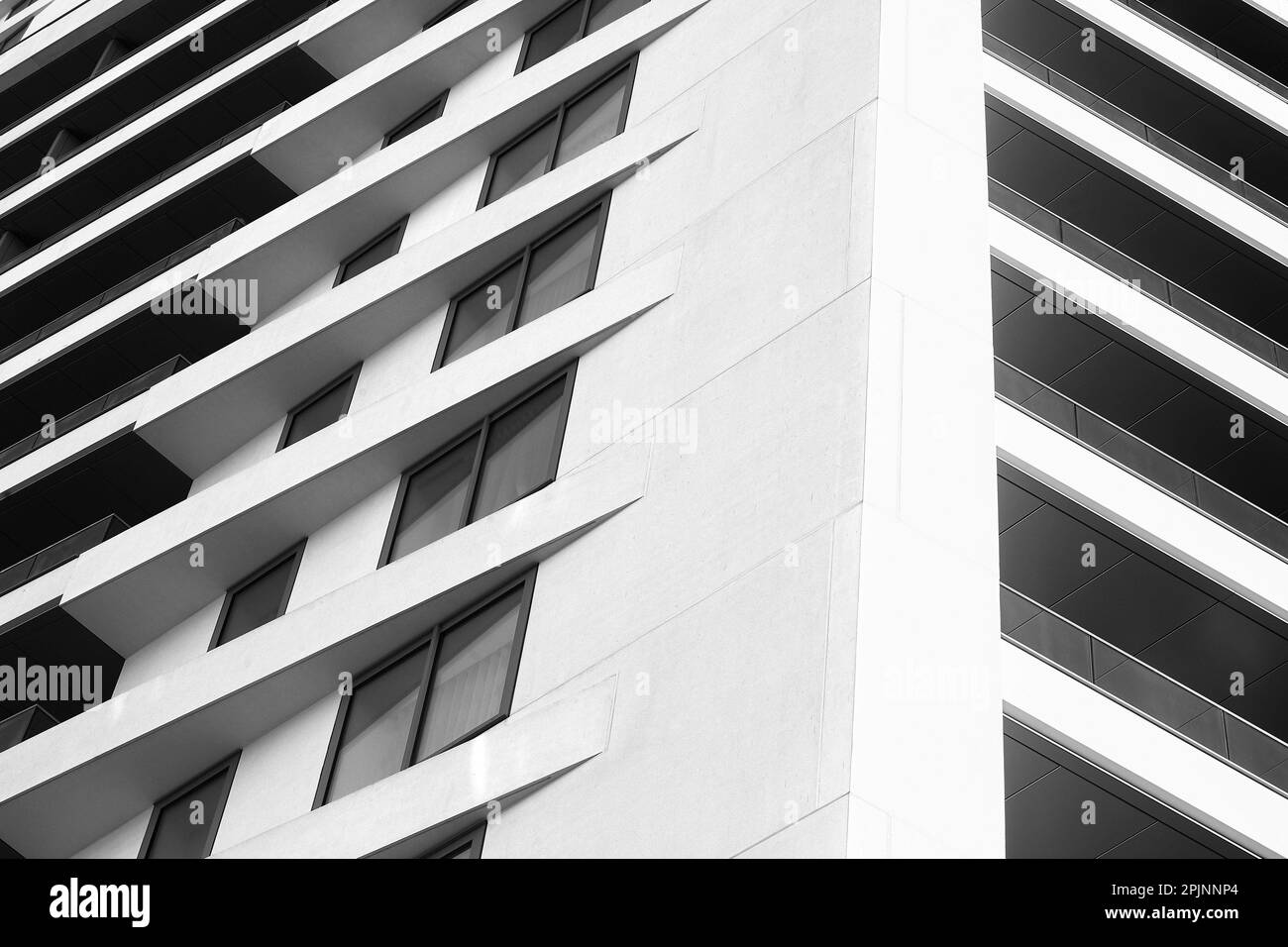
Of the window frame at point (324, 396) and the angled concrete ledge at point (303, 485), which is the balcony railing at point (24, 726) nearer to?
the angled concrete ledge at point (303, 485)

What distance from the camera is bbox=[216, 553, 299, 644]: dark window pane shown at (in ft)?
59.3

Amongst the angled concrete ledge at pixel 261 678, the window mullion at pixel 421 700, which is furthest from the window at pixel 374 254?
the window mullion at pixel 421 700

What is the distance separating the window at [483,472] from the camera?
15.7 meters

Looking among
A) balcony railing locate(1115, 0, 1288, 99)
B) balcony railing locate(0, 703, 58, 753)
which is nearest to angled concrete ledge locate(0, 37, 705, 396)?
balcony railing locate(0, 703, 58, 753)

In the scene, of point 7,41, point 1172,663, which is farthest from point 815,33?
point 7,41

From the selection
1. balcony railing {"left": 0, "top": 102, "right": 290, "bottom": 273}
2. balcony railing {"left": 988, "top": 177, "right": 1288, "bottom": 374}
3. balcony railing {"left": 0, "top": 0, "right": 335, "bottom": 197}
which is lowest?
balcony railing {"left": 988, "top": 177, "right": 1288, "bottom": 374}

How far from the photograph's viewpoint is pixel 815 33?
1770cm

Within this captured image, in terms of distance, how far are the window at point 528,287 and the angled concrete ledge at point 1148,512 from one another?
16.7ft

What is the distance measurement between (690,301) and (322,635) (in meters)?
4.85

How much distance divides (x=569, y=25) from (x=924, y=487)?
1288 cm

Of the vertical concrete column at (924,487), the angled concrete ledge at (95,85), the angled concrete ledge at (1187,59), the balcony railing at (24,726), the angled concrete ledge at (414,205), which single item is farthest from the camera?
the angled concrete ledge at (95,85)

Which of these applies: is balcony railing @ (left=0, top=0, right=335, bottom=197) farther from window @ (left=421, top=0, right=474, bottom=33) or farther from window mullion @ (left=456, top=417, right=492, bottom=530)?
window mullion @ (left=456, top=417, right=492, bottom=530)

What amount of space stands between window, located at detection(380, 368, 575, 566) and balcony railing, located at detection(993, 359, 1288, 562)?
455cm

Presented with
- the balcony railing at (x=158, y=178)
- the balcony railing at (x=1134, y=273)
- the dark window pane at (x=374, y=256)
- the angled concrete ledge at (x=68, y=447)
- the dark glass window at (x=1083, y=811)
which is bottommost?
the dark glass window at (x=1083, y=811)
